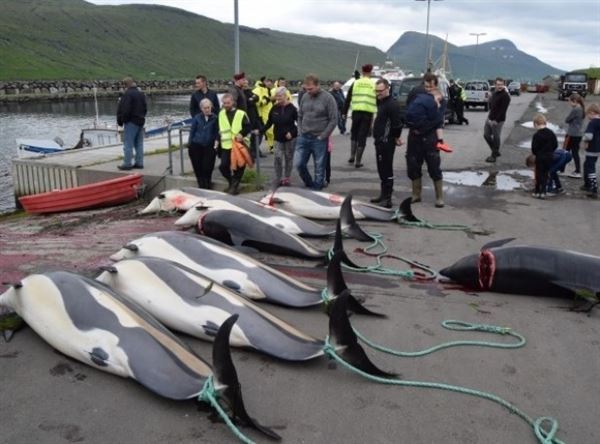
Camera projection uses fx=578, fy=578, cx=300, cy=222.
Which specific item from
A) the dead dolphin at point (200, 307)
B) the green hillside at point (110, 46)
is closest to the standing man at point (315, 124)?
the dead dolphin at point (200, 307)

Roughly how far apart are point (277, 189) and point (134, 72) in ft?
387

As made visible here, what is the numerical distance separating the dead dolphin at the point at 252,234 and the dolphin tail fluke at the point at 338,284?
1622mm

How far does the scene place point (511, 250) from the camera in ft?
22.3

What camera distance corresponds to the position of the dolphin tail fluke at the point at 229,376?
13.4 ft

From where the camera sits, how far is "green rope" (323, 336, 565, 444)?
13.5ft

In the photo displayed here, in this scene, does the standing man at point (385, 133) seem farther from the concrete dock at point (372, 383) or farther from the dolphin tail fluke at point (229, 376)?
the dolphin tail fluke at point (229, 376)

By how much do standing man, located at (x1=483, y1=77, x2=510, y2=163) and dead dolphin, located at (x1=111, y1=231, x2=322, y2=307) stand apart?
401 inches

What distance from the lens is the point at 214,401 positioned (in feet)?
13.5

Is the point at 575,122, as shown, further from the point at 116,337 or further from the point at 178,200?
the point at 116,337

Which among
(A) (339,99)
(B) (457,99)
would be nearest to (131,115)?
(A) (339,99)

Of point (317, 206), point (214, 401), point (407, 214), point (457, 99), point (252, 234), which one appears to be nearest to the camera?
point (214, 401)

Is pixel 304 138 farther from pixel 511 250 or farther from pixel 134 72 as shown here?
pixel 134 72

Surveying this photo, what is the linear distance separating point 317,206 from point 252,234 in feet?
7.04

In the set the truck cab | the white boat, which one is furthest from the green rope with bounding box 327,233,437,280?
the truck cab
